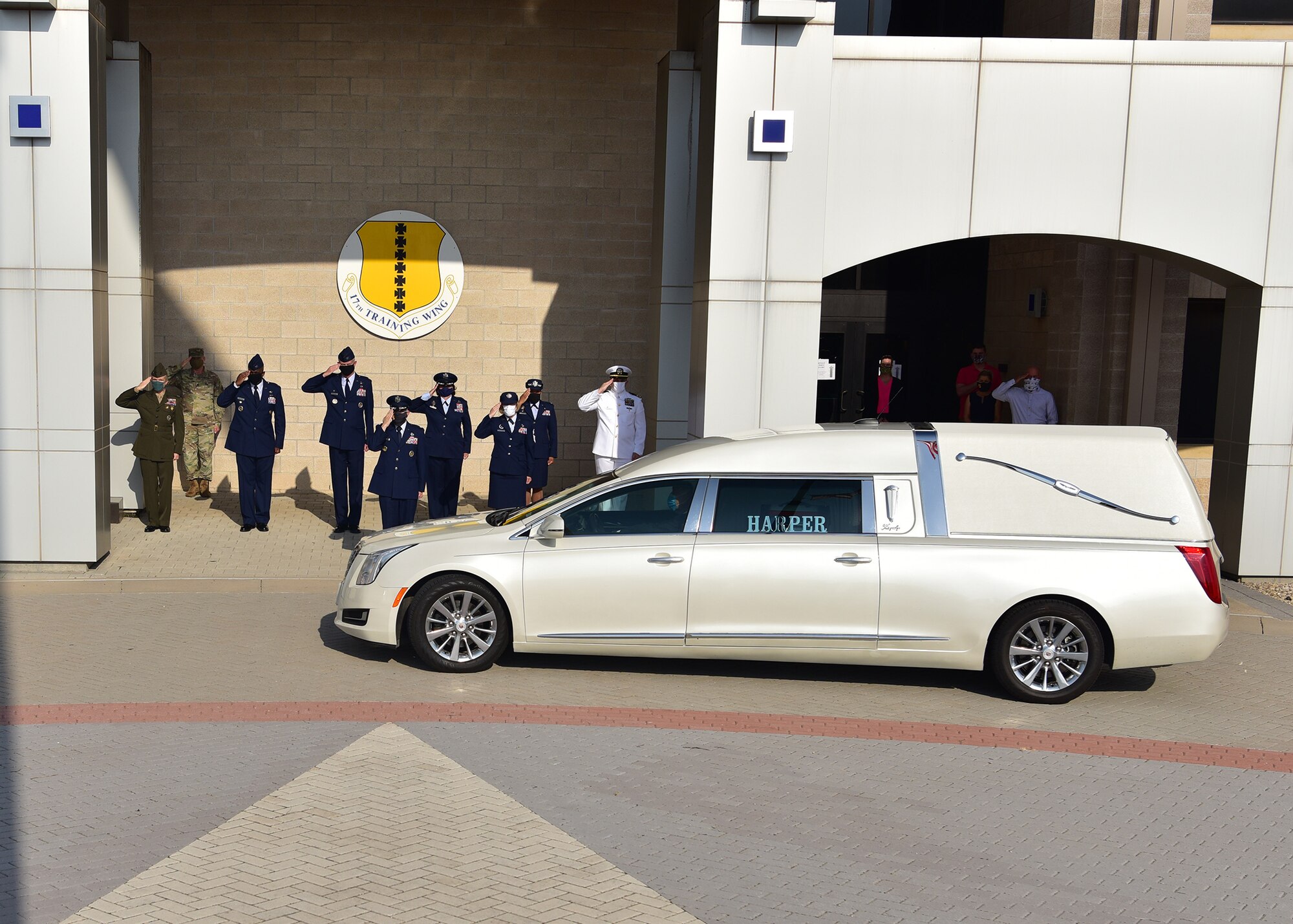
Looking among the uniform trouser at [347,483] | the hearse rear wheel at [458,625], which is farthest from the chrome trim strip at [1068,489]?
the uniform trouser at [347,483]

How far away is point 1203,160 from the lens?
476 inches

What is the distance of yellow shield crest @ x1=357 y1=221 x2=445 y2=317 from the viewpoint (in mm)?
16250

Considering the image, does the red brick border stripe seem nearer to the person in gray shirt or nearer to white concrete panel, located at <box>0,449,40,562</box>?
white concrete panel, located at <box>0,449,40,562</box>

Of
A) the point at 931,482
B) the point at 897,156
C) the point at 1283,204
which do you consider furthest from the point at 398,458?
the point at 1283,204

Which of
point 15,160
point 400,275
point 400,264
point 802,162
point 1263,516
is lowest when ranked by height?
point 1263,516

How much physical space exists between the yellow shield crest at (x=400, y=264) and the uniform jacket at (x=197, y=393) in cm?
225

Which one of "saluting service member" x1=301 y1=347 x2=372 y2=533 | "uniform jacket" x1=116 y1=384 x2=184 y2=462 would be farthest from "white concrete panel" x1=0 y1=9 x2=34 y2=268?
"saluting service member" x1=301 y1=347 x2=372 y2=533

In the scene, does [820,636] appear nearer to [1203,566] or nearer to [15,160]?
[1203,566]

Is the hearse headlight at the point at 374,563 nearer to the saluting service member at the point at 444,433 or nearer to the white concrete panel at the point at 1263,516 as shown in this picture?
the saluting service member at the point at 444,433

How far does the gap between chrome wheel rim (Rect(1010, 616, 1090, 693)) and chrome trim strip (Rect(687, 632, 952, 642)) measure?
1.69 ft

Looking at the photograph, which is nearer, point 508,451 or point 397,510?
point 397,510

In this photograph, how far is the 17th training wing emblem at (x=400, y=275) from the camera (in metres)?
16.2

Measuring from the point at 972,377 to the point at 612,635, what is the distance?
9743 mm

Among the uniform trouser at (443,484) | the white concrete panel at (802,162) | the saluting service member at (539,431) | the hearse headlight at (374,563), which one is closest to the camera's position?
the hearse headlight at (374,563)
